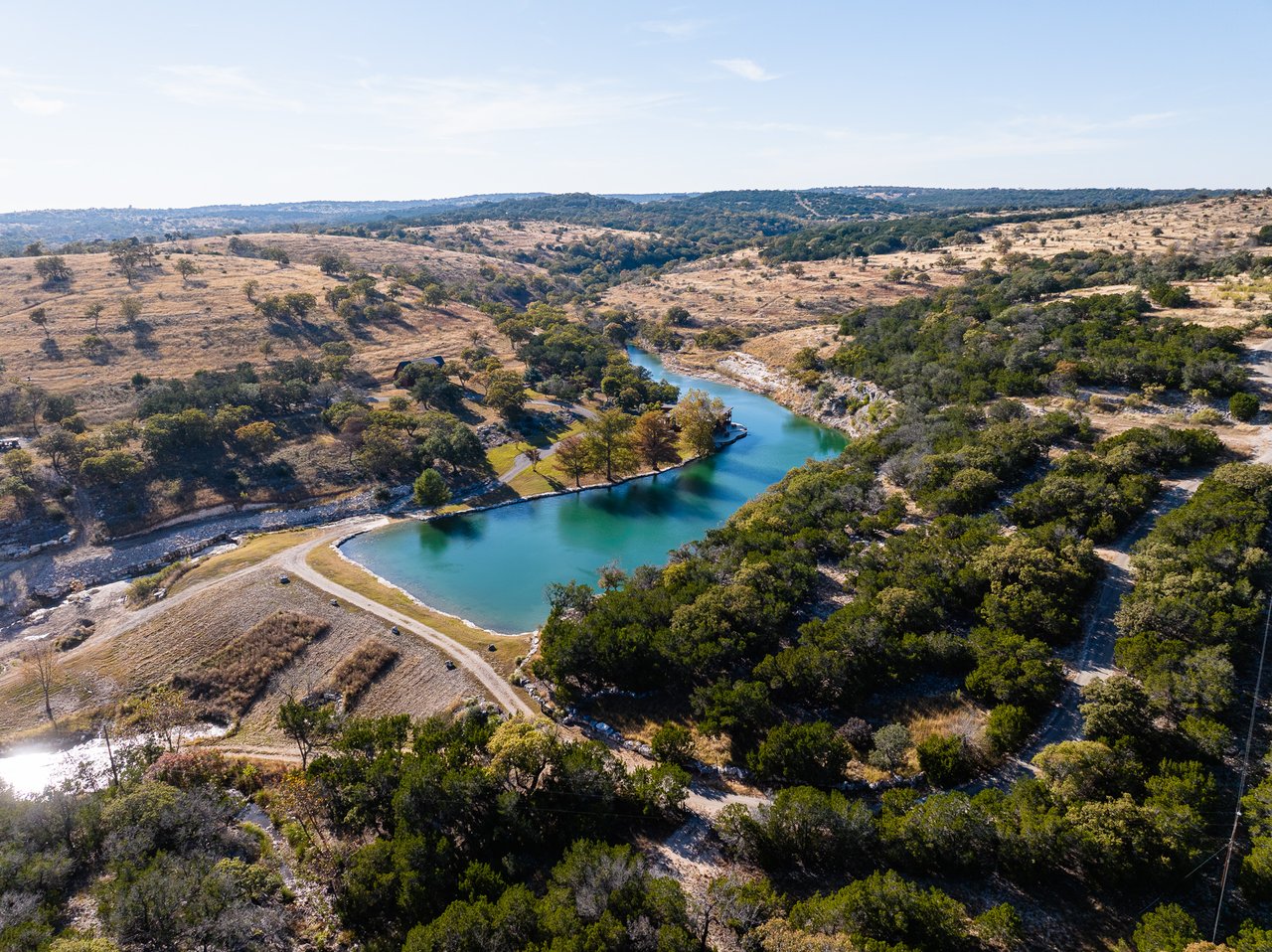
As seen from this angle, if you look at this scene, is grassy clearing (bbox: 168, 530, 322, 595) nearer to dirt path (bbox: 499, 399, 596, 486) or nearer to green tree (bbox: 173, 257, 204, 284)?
dirt path (bbox: 499, 399, 596, 486)

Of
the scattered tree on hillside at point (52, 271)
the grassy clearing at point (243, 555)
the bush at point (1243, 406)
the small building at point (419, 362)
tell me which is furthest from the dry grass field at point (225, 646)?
the scattered tree on hillside at point (52, 271)

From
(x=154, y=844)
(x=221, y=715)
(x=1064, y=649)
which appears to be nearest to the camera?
(x=154, y=844)

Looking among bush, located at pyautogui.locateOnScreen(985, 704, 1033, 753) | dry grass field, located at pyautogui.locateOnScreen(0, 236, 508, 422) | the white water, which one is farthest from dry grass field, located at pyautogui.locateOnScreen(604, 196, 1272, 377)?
the white water

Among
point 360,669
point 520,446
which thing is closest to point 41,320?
point 520,446

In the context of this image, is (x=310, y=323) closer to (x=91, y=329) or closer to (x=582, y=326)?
(x=91, y=329)

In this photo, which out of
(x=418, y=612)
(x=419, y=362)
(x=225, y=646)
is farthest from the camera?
(x=419, y=362)

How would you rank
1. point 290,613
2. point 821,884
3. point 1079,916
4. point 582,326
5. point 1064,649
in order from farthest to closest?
point 582,326, point 290,613, point 1064,649, point 821,884, point 1079,916

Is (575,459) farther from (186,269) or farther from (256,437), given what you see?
(186,269)

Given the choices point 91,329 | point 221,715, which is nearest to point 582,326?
point 91,329
